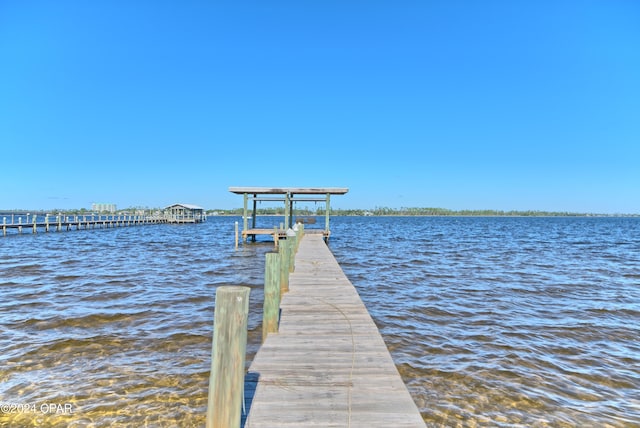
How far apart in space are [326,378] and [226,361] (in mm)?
1477

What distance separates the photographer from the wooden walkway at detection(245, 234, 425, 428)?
299cm

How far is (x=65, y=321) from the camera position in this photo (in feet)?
24.4

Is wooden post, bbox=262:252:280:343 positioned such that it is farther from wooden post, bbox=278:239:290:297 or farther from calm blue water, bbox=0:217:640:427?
wooden post, bbox=278:239:290:297

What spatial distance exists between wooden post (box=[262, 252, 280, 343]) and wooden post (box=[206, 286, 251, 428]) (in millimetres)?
2377

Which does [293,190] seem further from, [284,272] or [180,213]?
[180,213]

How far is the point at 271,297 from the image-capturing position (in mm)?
5352

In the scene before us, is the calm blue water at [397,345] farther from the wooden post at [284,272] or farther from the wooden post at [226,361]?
the wooden post at [226,361]

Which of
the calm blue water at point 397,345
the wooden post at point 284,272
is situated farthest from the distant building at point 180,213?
the wooden post at point 284,272

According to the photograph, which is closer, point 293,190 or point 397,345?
point 397,345

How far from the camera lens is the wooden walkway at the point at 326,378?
2992mm

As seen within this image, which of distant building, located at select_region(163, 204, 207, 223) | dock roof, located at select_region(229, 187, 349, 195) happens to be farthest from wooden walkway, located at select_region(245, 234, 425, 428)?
distant building, located at select_region(163, 204, 207, 223)

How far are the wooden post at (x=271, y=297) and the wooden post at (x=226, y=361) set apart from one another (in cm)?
238

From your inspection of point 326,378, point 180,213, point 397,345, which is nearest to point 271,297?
point 326,378

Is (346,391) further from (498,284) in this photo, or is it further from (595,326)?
(498,284)
